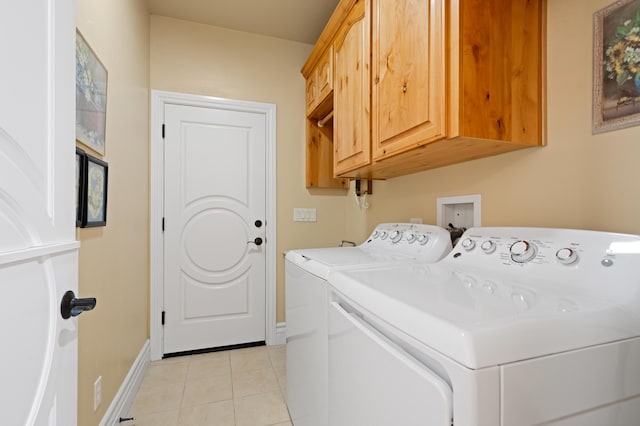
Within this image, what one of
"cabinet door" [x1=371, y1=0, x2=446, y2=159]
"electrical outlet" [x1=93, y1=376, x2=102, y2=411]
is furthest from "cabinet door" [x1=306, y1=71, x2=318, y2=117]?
"electrical outlet" [x1=93, y1=376, x2=102, y2=411]

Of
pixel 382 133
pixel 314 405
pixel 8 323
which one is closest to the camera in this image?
pixel 8 323

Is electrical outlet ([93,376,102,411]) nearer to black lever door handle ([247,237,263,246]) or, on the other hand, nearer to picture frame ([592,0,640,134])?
black lever door handle ([247,237,263,246])

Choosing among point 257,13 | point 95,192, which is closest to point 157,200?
point 95,192

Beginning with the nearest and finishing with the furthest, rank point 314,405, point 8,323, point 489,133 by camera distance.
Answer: point 8,323 → point 489,133 → point 314,405

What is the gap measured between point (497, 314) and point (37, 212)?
0.95 metres

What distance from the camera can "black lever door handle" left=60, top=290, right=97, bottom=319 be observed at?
659 millimetres

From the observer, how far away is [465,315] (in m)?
0.55

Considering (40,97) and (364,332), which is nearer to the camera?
(40,97)

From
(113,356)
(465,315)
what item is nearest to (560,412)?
(465,315)

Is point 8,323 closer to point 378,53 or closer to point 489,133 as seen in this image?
point 489,133

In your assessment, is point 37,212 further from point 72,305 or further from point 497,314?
point 497,314

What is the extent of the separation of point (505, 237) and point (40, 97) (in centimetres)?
137

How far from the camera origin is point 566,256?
0.81 m

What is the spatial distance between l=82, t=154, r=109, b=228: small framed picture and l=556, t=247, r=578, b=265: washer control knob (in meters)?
1.67
